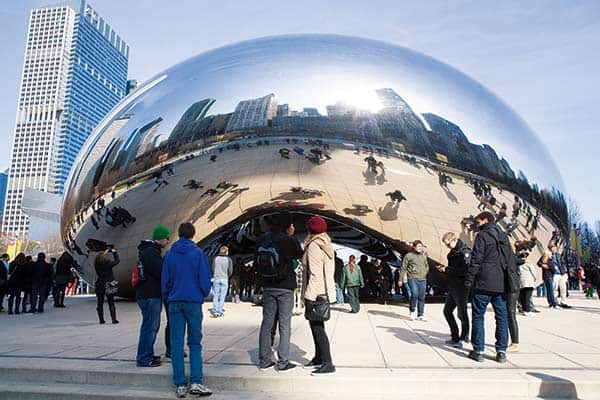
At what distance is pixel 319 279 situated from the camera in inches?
161

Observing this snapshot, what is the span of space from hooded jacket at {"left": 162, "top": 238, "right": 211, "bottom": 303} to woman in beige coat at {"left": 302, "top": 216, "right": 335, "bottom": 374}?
92 centimetres

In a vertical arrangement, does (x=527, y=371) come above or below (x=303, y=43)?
below

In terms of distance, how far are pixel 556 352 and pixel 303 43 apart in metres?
6.20

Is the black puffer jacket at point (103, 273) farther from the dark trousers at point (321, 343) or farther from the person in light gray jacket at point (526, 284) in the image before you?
the person in light gray jacket at point (526, 284)

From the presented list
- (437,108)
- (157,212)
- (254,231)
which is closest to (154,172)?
(157,212)

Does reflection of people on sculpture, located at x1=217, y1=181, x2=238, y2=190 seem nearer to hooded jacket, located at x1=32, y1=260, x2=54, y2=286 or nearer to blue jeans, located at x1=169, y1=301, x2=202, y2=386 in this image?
blue jeans, located at x1=169, y1=301, x2=202, y2=386

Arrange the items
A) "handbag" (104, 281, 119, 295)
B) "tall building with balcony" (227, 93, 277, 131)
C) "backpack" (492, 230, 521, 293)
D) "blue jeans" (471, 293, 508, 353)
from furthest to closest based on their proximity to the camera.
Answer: "tall building with balcony" (227, 93, 277, 131) < "handbag" (104, 281, 119, 295) < "backpack" (492, 230, 521, 293) < "blue jeans" (471, 293, 508, 353)

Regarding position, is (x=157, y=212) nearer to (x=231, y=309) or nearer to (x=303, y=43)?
(x=231, y=309)

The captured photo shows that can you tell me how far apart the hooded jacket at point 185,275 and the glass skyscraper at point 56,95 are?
536ft

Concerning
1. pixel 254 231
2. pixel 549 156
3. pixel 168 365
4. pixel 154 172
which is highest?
pixel 549 156

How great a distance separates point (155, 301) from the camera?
4355 millimetres

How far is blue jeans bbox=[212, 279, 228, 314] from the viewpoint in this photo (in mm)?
7966

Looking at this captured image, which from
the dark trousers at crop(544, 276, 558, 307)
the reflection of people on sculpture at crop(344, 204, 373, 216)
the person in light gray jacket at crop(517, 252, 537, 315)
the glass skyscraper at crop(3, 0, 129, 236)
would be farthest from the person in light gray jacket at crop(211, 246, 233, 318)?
the glass skyscraper at crop(3, 0, 129, 236)

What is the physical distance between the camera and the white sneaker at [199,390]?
3498 millimetres
